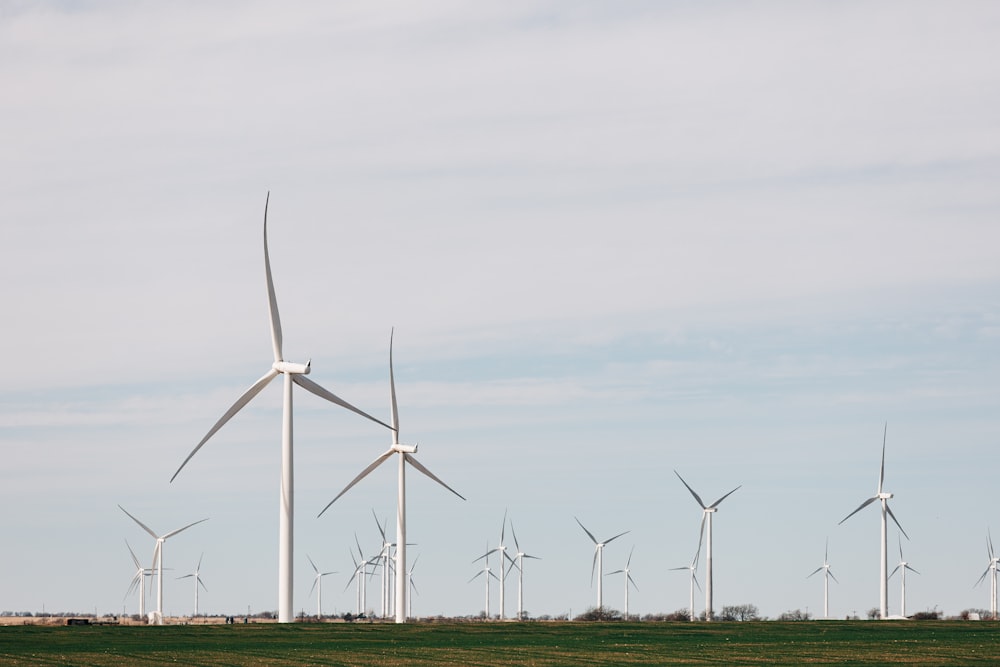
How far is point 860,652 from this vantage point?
2298 inches

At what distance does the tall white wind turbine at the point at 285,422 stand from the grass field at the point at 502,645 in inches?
116

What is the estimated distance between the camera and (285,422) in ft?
271

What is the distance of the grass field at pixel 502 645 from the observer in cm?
5341

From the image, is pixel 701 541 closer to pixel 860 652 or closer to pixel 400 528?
pixel 400 528

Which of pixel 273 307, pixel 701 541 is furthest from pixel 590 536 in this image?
pixel 273 307

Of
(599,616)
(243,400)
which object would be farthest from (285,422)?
(599,616)

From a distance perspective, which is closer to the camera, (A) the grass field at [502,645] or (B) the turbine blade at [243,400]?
(A) the grass field at [502,645]

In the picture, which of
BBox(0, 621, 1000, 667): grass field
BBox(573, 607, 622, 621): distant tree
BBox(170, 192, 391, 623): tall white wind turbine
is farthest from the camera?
BBox(573, 607, 622, 621): distant tree

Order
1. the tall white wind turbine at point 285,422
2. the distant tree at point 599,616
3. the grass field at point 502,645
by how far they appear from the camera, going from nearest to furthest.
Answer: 1. the grass field at point 502,645
2. the tall white wind turbine at point 285,422
3. the distant tree at point 599,616

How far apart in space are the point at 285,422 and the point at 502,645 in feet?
80.8

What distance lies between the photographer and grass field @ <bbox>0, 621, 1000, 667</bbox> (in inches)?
2103

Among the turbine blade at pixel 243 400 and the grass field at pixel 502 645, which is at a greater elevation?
the turbine blade at pixel 243 400

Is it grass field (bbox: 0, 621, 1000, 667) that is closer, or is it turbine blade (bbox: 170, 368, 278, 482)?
grass field (bbox: 0, 621, 1000, 667)

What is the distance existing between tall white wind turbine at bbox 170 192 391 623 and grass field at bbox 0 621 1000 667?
2943 mm
